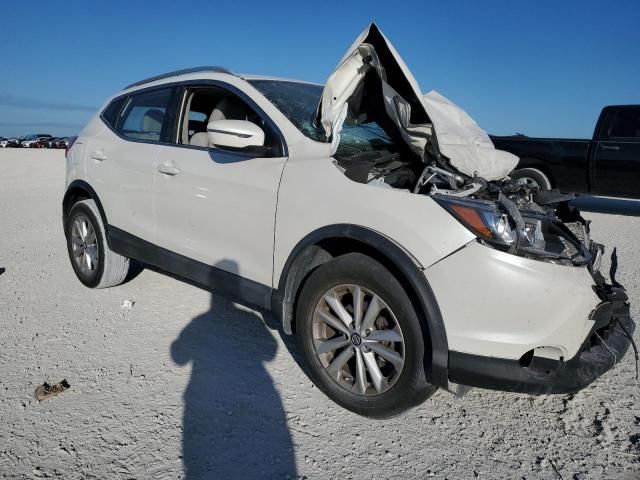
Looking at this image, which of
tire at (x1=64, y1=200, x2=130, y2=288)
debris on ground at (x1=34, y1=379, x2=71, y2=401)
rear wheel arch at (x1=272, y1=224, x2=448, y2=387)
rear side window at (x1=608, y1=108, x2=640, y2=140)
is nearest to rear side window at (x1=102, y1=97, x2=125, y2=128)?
tire at (x1=64, y1=200, x2=130, y2=288)

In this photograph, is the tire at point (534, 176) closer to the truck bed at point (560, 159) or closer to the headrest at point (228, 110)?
the truck bed at point (560, 159)

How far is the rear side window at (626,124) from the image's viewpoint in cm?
884

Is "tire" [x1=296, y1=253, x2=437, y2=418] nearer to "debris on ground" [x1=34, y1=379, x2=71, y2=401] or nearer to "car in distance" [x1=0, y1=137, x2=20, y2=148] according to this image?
"debris on ground" [x1=34, y1=379, x2=71, y2=401]

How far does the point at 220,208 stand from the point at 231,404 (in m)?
1.21

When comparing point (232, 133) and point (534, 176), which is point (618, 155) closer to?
point (534, 176)

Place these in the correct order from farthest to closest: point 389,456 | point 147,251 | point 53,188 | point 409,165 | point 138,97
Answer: point 53,188
point 138,97
point 147,251
point 409,165
point 389,456

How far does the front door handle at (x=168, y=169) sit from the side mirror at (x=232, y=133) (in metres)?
0.72

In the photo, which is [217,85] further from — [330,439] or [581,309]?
[581,309]

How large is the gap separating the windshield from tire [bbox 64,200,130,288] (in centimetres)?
208

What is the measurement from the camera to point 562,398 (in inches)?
115

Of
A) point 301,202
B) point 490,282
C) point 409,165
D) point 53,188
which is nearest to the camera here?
point 490,282

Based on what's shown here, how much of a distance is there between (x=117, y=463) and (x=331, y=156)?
6.46 feet

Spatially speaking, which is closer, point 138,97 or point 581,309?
point 581,309

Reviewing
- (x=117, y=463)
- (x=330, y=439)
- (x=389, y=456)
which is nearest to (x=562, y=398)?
(x=389, y=456)
